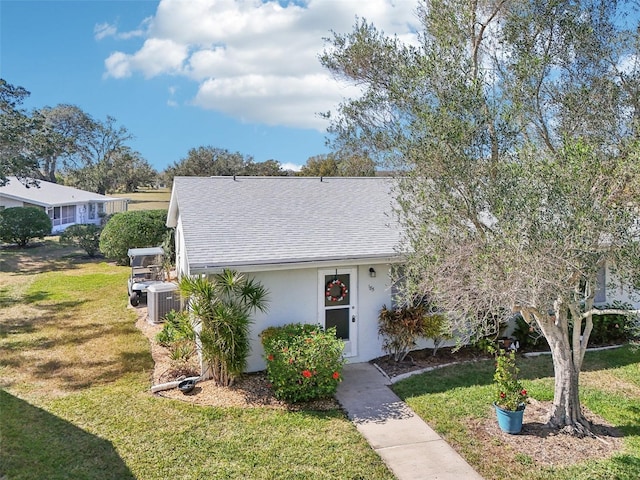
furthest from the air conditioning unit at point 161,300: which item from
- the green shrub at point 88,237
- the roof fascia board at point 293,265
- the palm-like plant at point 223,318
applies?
the green shrub at point 88,237

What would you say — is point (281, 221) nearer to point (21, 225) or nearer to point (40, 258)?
point (40, 258)

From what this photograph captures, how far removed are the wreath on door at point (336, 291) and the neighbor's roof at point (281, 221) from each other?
2.39 feet

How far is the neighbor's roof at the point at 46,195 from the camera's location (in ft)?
111

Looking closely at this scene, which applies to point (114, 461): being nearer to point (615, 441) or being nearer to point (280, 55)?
point (615, 441)

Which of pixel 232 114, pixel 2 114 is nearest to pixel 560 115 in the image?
pixel 232 114

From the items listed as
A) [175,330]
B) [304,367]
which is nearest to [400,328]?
[304,367]

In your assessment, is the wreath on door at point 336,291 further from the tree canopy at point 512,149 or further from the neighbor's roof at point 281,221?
the tree canopy at point 512,149

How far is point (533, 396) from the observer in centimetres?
877

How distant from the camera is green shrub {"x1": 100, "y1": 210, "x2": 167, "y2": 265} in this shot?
2280cm

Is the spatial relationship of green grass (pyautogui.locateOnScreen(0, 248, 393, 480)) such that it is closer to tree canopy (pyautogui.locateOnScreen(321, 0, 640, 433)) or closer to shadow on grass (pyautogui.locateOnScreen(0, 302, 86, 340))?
shadow on grass (pyautogui.locateOnScreen(0, 302, 86, 340))

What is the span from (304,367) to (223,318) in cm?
187

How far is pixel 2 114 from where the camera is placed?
69.4ft

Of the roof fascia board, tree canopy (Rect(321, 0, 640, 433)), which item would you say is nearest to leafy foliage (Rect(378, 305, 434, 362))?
the roof fascia board

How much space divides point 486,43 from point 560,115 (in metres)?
1.99
